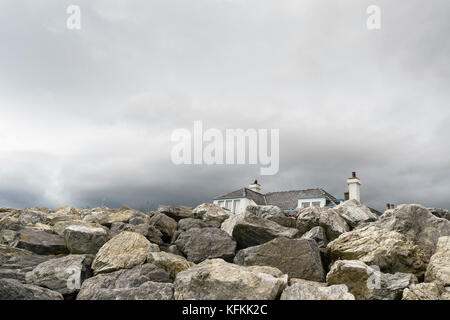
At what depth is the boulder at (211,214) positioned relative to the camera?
13156mm

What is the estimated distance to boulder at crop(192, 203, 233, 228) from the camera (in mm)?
13156

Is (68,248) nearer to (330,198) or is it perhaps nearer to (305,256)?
(305,256)

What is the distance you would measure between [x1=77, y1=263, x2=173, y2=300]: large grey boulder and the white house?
3082 cm

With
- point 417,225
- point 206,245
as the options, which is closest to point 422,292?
point 417,225

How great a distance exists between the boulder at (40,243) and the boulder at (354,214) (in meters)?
9.84

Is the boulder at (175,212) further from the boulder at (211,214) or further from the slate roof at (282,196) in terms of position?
the slate roof at (282,196)

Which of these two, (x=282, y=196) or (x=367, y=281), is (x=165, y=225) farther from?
(x=282, y=196)

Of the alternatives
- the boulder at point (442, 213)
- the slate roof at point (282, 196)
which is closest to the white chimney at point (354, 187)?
the slate roof at point (282, 196)

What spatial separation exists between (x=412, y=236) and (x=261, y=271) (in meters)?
5.61

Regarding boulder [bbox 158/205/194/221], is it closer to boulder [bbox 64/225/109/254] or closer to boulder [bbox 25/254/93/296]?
boulder [bbox 64/225/109/254]

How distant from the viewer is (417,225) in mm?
10242

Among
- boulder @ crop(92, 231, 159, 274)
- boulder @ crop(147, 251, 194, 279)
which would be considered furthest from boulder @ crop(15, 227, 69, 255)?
boulder @ crop(147, 251, 194, 279)
